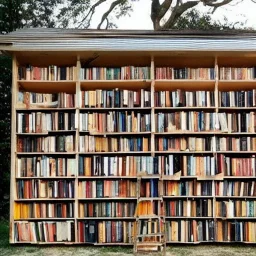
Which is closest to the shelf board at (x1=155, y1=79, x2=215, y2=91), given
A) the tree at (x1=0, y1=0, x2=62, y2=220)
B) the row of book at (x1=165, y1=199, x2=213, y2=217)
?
the row of book at (x1=165, y1=199, x2=213, y2=217)

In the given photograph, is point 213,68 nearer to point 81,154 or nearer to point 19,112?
point 81,154

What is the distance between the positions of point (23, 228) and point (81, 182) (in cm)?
93

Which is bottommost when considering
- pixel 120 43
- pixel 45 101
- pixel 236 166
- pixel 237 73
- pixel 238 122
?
pixel 236 166

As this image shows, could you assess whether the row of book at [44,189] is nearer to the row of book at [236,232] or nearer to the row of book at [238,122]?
the row of book at [236,232]

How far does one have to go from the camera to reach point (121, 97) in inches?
218

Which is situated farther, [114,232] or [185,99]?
[185,99]

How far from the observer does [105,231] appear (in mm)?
5383

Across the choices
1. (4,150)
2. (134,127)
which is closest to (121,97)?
(134,127)

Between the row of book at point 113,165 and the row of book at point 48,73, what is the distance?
1.12 metres

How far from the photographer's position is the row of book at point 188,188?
5.43 metres

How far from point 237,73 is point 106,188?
2308 mm

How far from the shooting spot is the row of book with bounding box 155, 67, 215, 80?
18.3 feet

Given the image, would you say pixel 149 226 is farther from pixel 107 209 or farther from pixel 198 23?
pixel 198 23

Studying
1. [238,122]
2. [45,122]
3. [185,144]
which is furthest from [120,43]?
[238,122]
